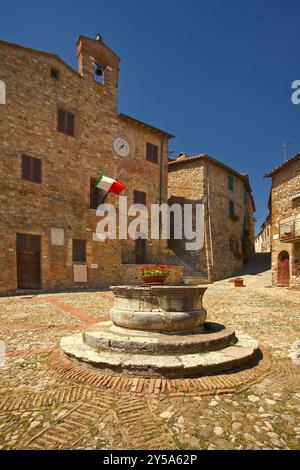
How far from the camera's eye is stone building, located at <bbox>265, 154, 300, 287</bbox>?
16.7 metres

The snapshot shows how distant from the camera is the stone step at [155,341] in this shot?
4348mm

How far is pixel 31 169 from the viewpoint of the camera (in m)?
14.9

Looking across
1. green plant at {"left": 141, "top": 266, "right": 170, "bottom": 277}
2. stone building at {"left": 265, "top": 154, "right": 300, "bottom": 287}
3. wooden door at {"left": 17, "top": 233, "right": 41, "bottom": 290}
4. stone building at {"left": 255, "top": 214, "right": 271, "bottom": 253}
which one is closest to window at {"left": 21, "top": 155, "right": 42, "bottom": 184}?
wooden door at {"left": 17, "top": 233, "right": 41, "bottom": 290}

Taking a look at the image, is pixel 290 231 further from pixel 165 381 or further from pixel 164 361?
pixel 165 381

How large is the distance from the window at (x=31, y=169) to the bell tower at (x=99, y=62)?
7.02 m

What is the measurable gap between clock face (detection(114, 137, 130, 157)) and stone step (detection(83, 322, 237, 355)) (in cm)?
1617

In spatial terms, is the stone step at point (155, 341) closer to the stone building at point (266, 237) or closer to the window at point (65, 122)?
the window at point (65, 122)

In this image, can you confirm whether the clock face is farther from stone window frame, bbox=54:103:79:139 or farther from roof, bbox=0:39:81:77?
roof, bbox=0:39:81:77

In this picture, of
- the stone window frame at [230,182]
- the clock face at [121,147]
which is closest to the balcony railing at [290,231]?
the stone window frame at [230,182]

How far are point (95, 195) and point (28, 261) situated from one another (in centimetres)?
615

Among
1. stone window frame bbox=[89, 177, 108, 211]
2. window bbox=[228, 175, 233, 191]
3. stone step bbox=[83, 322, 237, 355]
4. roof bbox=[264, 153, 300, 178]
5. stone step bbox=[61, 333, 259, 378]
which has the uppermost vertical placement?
window bbox=[228, 175, 233, 191]

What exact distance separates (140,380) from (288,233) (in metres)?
15.4

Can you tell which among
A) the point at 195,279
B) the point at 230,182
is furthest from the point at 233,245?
the point at 195,279

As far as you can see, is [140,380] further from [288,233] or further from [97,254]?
[288,233]
